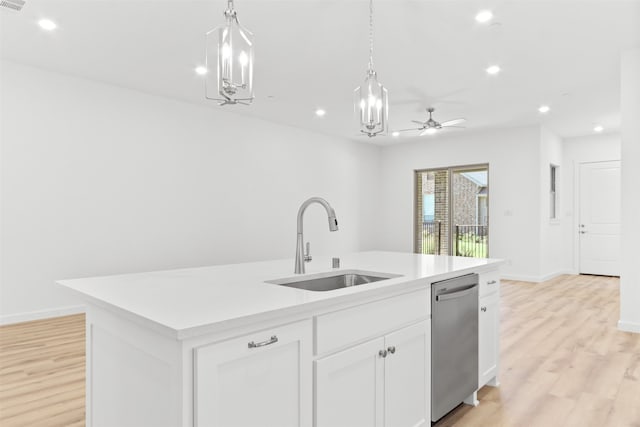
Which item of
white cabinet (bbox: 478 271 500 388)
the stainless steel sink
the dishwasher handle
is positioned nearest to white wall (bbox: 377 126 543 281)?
white cabinet (bbox: 478 271 500 388)

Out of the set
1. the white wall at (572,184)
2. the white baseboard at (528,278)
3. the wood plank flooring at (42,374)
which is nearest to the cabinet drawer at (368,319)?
the wood plank flooring at (42,374)

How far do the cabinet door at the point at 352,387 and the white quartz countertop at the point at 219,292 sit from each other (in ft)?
0.76

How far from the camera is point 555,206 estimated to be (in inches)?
309

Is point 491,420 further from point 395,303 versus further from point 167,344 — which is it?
point 167,344

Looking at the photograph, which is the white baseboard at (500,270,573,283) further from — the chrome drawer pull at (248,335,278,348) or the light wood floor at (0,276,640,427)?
the chrome drawer pull at (248,335,278,348)

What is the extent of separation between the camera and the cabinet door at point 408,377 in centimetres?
176

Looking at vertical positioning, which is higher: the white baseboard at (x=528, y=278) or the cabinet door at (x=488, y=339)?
the cabinet door at (x=488, y=339)

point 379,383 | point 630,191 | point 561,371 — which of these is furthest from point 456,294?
point 630,191

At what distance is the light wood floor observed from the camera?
227 centimetres

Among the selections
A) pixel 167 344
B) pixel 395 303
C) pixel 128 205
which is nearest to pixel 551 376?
pixel 395 303

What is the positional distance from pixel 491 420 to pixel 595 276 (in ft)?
22.8

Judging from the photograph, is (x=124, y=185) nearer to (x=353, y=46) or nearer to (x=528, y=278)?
(x=353, y=46)

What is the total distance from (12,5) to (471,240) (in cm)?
745

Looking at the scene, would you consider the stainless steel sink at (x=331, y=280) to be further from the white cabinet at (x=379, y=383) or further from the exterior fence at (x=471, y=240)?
the exterior fence at (x=471, y=240)
